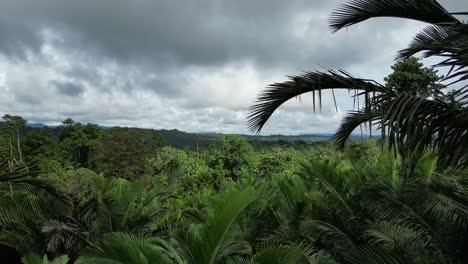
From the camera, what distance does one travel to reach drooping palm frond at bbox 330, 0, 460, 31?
3.12 m

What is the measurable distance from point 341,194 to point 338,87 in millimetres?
3344

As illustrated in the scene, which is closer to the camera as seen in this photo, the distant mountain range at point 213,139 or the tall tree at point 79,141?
the distant mountain range at point 213,139

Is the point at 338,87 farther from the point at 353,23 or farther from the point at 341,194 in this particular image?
the point at 341,194

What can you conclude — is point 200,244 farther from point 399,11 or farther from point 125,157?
point 125,157

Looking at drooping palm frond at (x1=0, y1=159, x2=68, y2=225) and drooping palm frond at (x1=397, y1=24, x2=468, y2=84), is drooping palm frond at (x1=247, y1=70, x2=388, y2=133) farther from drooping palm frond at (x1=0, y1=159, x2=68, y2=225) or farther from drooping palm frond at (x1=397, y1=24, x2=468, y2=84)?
drooping palm frond at (x1=0, y1=159, x2=68, y2=225)

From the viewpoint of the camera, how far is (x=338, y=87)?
3500 mm

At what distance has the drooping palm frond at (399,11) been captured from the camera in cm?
312

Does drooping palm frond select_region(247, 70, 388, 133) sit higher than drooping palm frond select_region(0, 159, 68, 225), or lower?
higher

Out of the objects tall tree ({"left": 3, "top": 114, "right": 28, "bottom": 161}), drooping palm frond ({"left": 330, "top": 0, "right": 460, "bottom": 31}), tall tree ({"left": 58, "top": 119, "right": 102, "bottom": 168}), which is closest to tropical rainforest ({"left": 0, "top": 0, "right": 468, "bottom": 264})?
drooping palm frond ({"left": 330, "top": 0, "right": 460, "bottom": 31})

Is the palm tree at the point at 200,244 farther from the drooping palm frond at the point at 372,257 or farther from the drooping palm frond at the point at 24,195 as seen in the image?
the drooping palm frond at the point at 24,195

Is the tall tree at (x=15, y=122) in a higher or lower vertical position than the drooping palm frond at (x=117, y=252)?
higher

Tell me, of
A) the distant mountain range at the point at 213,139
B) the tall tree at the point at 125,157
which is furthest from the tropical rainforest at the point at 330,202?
the tall tree at the point at 125,157

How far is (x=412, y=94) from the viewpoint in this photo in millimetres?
3166

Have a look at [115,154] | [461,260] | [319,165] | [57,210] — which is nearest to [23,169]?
[57,210]
